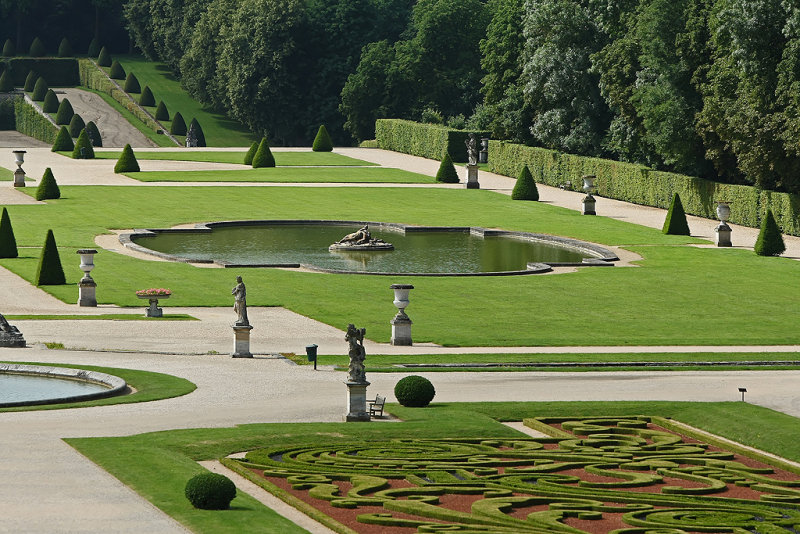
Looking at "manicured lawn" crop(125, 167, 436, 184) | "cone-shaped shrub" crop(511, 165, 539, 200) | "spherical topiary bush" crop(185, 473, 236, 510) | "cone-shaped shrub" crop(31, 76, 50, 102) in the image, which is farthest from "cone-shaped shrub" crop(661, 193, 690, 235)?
"cone-shaped shrub" crop(31, 76, 50, 102)

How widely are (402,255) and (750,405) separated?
27628mm

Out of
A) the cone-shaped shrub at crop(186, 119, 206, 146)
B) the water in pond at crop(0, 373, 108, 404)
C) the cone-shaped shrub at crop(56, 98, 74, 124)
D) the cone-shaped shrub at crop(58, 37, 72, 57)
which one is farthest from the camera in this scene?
the cone-shaped shrub at crop(58, 37, 72, 57)

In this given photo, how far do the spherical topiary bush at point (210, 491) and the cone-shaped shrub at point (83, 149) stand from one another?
264 feet

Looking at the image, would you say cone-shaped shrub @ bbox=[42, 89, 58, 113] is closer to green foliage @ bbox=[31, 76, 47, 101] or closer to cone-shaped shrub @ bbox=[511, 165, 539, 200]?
green foliage @ bbox=[31, 76, 47, 101]

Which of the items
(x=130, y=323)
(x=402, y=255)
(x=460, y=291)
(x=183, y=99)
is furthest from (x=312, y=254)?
(x=183, y=99)

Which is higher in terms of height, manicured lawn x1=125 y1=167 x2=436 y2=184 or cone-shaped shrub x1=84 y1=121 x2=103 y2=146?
cone-shaped shrub x1=84 y1=121 x2=103 y2=146

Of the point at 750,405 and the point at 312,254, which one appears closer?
the point at 750,405

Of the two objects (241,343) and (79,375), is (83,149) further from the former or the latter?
(79,375)

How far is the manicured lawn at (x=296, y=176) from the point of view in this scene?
85.1 metres

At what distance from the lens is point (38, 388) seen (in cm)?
3031

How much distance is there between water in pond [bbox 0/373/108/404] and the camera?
2928 cm

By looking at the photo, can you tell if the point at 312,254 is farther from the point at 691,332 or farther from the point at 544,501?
the point at 544,501

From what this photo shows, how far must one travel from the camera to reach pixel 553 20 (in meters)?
82.2

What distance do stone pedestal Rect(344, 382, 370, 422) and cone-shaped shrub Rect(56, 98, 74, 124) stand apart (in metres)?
95.1
